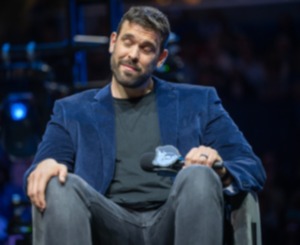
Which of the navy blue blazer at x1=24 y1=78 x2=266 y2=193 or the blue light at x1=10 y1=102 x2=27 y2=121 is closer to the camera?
the navy blue blazer at x1=24 y1=78 x2=266 y2=193

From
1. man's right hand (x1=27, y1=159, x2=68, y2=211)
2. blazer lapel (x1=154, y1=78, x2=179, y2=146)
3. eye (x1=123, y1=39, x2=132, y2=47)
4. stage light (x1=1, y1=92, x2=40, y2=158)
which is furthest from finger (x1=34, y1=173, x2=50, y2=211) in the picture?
stage light (x1=1, y1=92, x2=40, y2=158)

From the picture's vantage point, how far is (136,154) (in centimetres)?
308

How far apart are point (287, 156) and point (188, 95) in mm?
2479

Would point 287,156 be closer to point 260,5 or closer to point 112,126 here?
point 260,5

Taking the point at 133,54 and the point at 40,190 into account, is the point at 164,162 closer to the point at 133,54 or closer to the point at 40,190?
the point at 40,190

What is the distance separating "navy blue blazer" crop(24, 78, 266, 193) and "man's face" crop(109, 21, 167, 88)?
0.36 ft

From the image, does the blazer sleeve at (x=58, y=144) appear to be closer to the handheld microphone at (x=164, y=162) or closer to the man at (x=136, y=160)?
the man at (x=136, y=160)

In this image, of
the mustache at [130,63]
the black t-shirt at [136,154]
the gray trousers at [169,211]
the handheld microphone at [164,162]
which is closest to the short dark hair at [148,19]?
the mustache at [130,63]

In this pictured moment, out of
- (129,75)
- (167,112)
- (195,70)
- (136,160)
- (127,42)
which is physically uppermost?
(127,42)

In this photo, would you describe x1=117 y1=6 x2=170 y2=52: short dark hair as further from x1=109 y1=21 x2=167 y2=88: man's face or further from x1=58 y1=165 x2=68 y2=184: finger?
x1=58 y1=165 x2=68 y2=184: finger

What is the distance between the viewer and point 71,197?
104 inches

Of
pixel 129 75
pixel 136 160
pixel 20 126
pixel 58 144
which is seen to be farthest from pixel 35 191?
pixel 20 126

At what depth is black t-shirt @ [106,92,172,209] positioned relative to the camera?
3014 mm

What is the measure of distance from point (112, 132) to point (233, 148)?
1.36ft
